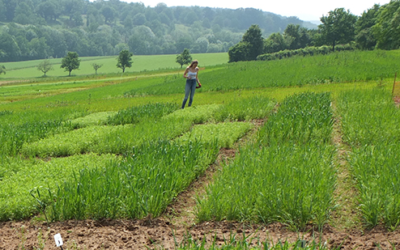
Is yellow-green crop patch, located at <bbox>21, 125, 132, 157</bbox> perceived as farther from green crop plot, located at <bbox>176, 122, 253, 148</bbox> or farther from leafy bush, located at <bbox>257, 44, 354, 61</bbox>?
leafy bush, located at <bbox>257, 44, 354, 61</bbox>

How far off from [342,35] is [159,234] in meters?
89.0

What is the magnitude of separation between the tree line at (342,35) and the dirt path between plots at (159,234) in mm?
50947

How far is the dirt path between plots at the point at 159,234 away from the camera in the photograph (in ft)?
12.2

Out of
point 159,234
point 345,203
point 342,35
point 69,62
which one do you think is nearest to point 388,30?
point 342,35

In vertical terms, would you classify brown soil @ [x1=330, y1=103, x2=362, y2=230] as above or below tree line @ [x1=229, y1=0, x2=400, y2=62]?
below

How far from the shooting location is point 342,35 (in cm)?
8275

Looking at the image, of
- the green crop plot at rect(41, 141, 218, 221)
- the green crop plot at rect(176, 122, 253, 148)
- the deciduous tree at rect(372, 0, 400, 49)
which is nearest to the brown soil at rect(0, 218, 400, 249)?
the green crop plot at rect(41, 141, 218, 221)

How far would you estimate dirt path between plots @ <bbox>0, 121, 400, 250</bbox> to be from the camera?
12.2ft

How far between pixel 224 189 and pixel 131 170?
1.60 meters

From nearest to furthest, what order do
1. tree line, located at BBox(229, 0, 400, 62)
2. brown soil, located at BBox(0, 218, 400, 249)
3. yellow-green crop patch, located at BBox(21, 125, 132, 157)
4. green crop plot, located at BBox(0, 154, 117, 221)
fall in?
brown soil, located at BBox(0, 218, 400, 249), green crop plot, located at BBox(0, 154, 117, 221), yellow-green crop patch, located at BBox(21, 125, 132, 157), tree line, located at BBox(229, 0, 400, 62)

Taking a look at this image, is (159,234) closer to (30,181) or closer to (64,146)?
(30,181)

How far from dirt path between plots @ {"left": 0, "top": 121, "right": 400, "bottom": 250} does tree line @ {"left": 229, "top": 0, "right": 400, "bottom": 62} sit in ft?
167

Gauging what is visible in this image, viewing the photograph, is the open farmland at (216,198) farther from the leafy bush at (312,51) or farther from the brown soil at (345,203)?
the leafy bush at (312,51)

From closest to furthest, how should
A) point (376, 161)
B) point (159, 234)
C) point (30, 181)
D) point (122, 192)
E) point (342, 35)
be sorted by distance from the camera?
point (159, 234)
point (122, 192)
point (376, 161)
point (30, 181)
point (342, 35)
